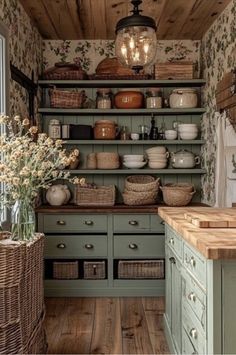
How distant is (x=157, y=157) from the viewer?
4574mm

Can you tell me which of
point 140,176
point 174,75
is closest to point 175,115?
point 174,75

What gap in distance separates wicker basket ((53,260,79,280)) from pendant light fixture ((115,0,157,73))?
7.00ft

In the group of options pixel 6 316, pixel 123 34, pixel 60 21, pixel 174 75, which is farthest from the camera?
pixel 174 75

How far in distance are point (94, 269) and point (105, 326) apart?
0.87m

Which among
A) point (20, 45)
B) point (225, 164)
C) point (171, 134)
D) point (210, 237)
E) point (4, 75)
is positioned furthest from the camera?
point (171, 134)

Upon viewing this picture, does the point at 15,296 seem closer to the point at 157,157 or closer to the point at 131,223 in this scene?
the point at 131,223

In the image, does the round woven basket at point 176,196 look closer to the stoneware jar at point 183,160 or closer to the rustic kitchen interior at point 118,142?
the rustic kitchen interior at point 118,142

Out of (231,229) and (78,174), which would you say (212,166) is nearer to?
(78,174)

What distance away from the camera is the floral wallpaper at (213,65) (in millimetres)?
3723

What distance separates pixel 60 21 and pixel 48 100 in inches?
35.6

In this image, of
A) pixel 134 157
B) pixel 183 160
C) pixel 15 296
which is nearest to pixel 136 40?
pixel 15 296

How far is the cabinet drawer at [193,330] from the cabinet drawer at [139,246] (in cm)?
189

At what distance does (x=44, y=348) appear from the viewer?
276cm

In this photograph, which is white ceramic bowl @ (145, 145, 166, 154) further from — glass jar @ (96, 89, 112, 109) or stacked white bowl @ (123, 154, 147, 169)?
glass jar @ (96, 89, 112, 109)
